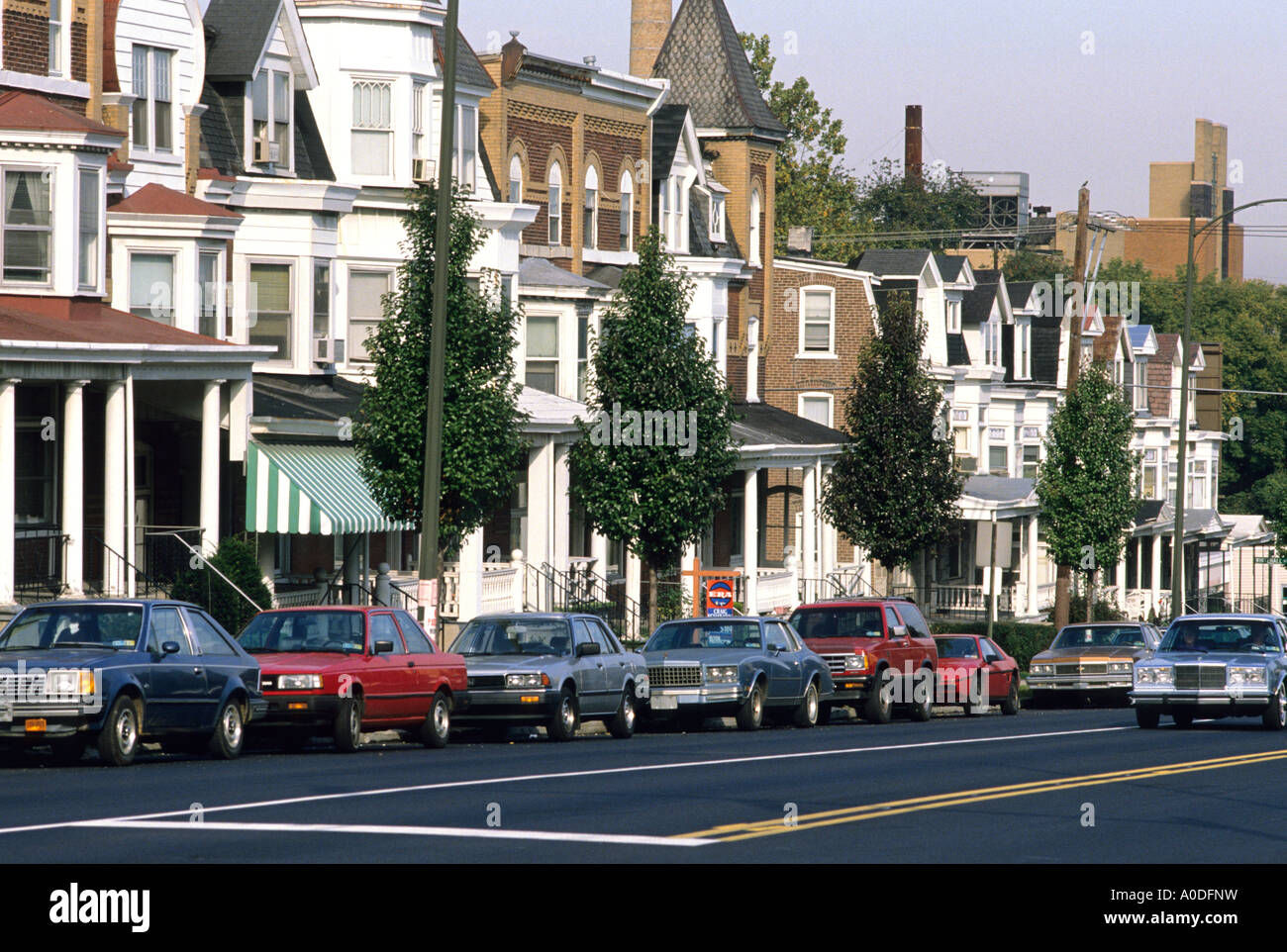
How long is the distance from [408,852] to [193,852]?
1.28m

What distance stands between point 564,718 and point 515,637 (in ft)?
4.41

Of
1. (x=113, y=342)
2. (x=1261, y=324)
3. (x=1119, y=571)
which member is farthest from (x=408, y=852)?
(x=1261, y=324)

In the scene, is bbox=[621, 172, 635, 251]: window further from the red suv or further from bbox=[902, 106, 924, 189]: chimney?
bbox=[902, 106, 924, 189]: chimney

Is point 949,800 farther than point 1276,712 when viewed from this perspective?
No

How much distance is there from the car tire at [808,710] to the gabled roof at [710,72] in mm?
25478

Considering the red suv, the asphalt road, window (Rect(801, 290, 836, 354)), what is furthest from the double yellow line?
window (Rect(801, 290, 836, 354))

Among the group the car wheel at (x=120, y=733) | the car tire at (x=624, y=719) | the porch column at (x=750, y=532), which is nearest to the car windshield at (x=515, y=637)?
the car tire at (x=624, y=719)

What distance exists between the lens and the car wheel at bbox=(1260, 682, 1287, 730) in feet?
86.8

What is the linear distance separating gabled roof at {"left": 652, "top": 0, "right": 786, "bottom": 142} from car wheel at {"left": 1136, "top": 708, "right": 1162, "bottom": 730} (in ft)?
86.5

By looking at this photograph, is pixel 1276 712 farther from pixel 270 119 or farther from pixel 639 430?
pixel 270 119

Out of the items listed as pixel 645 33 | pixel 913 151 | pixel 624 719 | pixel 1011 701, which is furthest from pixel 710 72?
pixel 913 151

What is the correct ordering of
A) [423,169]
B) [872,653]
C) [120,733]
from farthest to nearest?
[423,169]
[872,653]
[120,733]

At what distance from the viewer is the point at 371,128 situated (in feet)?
120

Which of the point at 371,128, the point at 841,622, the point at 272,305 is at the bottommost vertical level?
the point at 841,622
